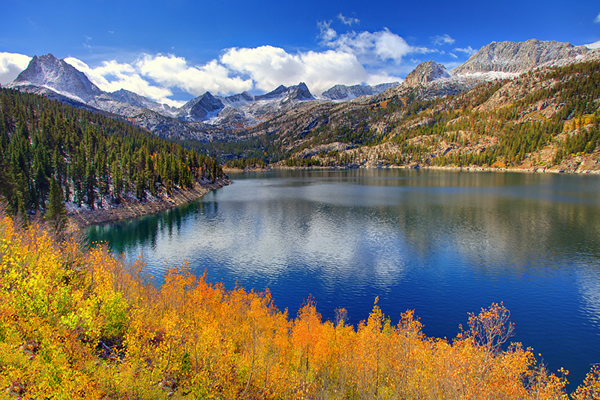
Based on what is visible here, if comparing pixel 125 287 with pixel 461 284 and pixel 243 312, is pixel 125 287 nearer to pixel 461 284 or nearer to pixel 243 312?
pixel 243 312

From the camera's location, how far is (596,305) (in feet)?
120

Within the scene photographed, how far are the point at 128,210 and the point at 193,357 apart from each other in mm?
91726

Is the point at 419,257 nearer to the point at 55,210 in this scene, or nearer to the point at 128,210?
the point at 55,210

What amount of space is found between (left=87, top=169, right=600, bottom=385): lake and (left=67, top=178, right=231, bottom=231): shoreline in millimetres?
6481

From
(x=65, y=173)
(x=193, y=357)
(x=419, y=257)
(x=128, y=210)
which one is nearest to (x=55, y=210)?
(x=128, y=210)

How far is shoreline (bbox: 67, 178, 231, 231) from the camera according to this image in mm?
84669

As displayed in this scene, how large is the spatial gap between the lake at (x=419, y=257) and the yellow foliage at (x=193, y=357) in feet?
35.0

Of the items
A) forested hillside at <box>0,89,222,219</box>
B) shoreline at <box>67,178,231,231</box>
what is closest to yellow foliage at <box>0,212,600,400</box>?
forested hillside at <box>0,89,222,219</box>

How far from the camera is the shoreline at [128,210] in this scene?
84669 millimetres

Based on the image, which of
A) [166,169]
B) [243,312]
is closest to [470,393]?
[243,312]

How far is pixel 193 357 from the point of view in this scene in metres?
21.0

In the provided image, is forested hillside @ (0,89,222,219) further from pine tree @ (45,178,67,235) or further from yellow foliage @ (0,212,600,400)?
yellow foliage @ (0,212,600,400)

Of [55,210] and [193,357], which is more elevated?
[55,210]

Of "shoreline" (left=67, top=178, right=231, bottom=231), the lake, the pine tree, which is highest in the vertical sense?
the pine tree
